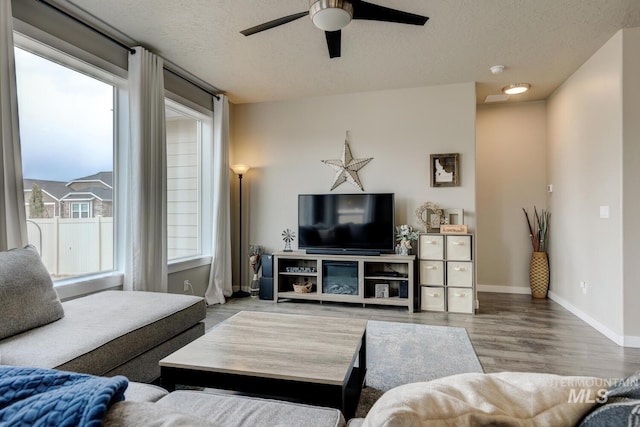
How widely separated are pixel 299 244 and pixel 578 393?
418 centimetres

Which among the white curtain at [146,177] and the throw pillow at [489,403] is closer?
the throw pillow at [489,403]

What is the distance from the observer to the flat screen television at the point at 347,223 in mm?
4350

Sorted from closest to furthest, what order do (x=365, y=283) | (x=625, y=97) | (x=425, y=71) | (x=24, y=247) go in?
(x=24, y=247) → (x=625, y=97) → (x=425, y=71) → (x=365, y=283)

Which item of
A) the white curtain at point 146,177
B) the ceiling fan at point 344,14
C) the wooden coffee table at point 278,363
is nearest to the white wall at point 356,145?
the white curtain at point 146,177

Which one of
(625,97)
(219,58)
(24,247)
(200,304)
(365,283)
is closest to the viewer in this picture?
(24,247)

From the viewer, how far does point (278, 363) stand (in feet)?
5.40

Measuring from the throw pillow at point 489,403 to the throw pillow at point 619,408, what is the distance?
0.02m

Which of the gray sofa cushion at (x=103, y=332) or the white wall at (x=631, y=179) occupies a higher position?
the white wall at (x=631, y=179)

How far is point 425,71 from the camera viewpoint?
3965 mm

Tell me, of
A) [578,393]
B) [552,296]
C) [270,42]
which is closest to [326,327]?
[578,393]

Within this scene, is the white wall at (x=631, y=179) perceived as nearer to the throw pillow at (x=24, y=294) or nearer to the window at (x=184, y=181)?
the throw pillow at (x=24, y=294)

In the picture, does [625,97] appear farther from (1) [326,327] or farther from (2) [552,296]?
(1) [326,327]

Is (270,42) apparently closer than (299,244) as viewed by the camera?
Yes

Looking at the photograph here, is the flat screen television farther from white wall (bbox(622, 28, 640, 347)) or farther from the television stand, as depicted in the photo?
white wall (bbox(622, 28, 640, 347))
